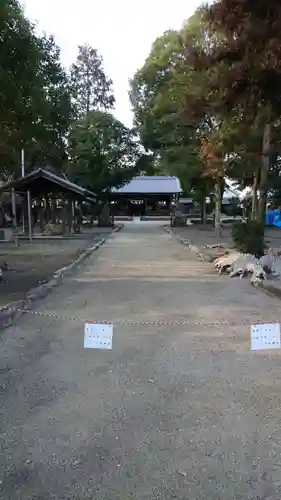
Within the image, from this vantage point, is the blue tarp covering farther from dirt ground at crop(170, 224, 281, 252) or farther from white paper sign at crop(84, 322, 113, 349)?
white paper sign at crop(84, 322, 113, 349)

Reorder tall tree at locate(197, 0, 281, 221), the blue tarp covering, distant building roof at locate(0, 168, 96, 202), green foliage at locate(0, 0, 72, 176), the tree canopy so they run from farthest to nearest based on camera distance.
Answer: the blue tarp covering, distant building roof at locate(0, 168, 96, 202), green foliage at locate(0, 0, 72, 176), the tree canopy, tall tree at locate(197, 0, 281, 221)

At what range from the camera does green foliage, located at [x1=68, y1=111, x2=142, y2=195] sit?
43.5m

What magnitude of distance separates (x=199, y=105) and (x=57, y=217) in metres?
30.9

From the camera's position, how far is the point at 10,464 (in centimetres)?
383

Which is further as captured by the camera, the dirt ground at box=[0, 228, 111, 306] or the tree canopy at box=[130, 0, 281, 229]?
the dirt ground at box=[0, 228, 111, 306]

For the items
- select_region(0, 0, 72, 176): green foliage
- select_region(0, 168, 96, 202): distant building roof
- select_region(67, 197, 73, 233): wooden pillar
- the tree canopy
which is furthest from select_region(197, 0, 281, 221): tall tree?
select_region(67, 197, 73, 233): wooden pillar

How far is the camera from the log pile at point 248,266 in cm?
1455

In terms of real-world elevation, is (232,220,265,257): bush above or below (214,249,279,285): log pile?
above

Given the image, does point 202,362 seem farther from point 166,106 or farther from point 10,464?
point 166,106

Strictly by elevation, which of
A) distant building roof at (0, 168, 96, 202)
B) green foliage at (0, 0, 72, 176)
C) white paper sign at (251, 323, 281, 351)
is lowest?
white paper sign at (251, 323, 281, 351)

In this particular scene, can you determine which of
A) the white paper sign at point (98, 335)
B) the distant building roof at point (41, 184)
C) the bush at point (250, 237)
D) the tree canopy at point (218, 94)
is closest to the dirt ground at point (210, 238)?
the tree canopy at point (218, 94)

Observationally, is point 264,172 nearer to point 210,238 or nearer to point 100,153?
point 210,238

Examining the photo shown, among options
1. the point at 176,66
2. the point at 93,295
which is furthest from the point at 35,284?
the point at 176,66

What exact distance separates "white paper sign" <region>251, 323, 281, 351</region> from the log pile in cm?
857
